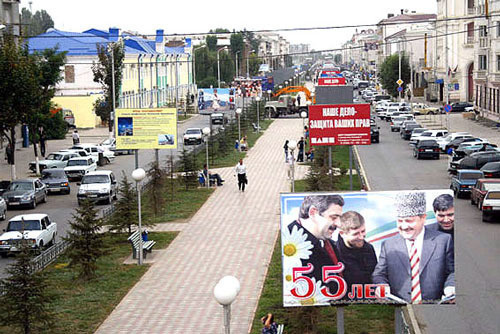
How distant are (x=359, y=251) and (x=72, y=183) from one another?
1181 inches

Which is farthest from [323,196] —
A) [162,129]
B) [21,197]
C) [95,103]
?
[95,103]

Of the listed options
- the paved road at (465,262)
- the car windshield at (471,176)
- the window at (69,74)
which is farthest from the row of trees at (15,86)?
the window at (69,74)

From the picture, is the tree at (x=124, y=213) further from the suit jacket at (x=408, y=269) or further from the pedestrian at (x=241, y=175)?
the suit jacket at (x=408, y=269)

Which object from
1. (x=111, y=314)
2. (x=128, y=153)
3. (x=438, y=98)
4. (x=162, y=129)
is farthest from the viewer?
(x=438, y=98)

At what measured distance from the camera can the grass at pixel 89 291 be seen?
1698 cm

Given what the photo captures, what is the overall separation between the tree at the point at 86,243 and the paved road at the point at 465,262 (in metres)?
8.29

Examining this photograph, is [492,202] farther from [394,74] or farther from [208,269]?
[394,74]

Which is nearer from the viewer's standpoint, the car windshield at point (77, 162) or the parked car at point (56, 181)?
the parked car at point (56, 181)

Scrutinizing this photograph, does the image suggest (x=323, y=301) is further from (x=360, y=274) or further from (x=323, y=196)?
(x=323, y=196)

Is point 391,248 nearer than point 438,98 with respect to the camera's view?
Yes

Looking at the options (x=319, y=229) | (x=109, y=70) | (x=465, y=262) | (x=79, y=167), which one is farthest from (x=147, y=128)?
(x=109, y=70)

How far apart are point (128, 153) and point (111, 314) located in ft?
120

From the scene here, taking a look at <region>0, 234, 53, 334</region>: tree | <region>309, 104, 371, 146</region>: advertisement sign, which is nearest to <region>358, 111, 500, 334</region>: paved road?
<region>309, 104, 371, 146</region>: advertisement sign

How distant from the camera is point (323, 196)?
1273cm
